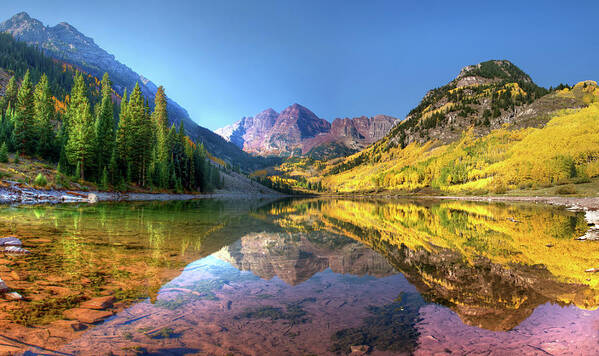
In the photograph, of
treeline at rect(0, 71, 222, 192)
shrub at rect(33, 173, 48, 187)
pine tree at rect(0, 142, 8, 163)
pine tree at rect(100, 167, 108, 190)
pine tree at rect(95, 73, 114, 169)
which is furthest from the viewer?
pine tree at rect(95, 73, 114, 169)

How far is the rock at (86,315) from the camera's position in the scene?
567cm

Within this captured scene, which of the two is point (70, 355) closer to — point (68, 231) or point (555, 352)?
point (555, 352)

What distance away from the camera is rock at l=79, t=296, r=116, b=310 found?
636cm

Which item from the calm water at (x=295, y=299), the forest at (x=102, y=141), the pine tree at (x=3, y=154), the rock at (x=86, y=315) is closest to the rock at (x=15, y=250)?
the calm water at (x=295, y=299)

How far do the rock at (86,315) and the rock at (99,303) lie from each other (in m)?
0.19

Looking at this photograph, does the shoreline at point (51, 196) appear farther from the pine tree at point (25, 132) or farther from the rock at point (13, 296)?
the rock at point (13, 296)

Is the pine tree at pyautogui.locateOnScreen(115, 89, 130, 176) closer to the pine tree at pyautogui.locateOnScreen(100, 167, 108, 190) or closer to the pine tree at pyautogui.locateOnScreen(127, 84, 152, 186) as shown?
the pine tree at pyautogui.locateOnScreen(127, 84, 152, 186)

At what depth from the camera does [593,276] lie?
399 inches

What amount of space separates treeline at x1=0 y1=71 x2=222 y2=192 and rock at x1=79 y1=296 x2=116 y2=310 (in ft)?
194

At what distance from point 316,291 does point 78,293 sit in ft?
22.9

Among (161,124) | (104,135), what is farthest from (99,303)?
(161,124)

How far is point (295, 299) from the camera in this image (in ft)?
26.7

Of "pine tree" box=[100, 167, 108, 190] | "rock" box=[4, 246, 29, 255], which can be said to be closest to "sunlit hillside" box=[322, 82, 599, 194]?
"rock" box=[4, 246, 29, 255]

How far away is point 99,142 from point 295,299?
235 feet
